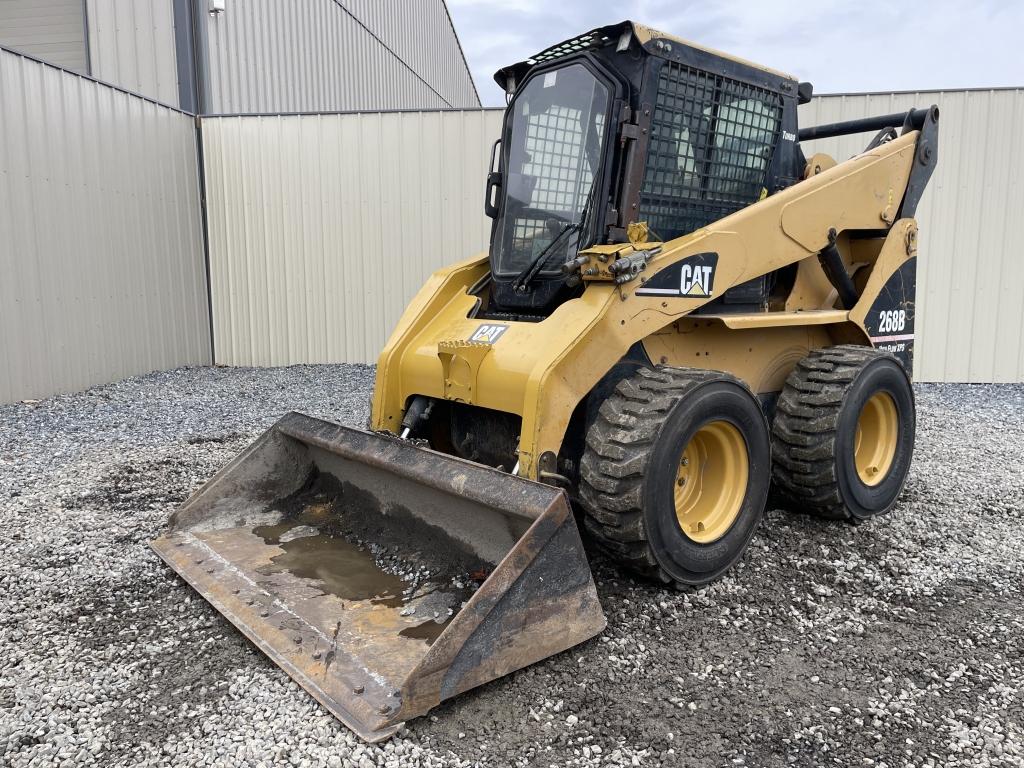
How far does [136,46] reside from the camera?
1004cm

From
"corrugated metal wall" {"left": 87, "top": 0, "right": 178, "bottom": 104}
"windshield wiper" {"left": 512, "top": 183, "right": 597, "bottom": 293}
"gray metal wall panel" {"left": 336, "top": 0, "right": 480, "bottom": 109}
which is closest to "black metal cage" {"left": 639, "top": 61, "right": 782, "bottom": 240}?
"windshield wiper" {"left": 512, "top": 183, "right": 597, "bottom": 293}

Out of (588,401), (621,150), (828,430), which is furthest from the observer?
(828,430)

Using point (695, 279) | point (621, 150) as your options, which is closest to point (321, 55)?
point (621, 150)

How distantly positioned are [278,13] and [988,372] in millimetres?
11944

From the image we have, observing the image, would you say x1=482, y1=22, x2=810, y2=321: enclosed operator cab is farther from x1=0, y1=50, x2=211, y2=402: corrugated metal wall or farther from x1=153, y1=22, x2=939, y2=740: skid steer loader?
x1=0, y1=50, x2=211, y2=402: corrugated metal wall

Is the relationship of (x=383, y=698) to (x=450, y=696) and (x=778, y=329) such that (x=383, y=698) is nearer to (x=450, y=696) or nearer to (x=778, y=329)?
(x=450, y=696)

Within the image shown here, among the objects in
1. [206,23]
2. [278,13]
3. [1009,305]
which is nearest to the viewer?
[1009,305]

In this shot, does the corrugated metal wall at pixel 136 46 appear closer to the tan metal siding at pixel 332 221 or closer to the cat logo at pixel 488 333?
the tan metal siding at pixel 332 221

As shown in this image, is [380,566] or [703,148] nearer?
[380,566]

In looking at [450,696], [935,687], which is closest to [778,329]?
[935,687]

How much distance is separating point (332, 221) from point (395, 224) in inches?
33.5

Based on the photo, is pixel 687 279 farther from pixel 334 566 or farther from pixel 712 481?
pixel 334 566

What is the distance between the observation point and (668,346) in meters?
3.80

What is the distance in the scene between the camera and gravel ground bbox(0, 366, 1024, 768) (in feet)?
7.86
